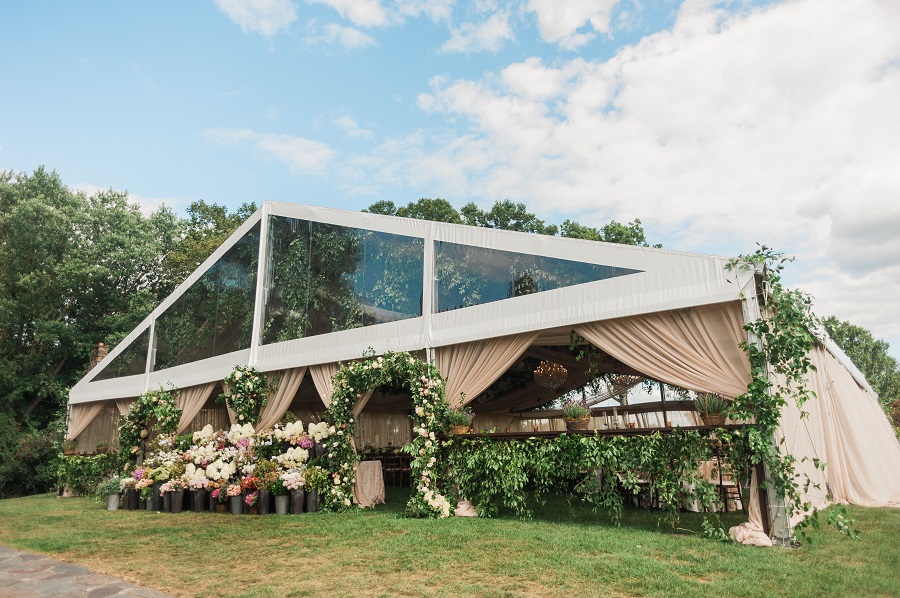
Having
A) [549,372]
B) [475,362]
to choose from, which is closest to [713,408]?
[475,362]

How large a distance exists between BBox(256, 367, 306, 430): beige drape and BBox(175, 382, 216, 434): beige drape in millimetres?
1807

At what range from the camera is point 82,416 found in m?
14.2

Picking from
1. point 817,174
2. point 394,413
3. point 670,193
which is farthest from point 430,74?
point 394,413

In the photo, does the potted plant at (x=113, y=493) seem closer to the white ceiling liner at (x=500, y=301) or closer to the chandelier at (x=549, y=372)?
the white ceiling liner at (x=500, y=301)

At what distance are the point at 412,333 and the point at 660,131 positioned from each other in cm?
564

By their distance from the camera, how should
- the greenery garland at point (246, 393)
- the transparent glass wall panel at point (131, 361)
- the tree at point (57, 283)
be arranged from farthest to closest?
the tree at point (57, 283)
the transparent glass wall panel at point (131, 361)
the greenery garland at point (246, 393)

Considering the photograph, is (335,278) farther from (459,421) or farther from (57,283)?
(57,283)

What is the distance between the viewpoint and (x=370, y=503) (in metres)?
8.45

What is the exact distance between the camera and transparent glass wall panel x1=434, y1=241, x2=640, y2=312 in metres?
6.57

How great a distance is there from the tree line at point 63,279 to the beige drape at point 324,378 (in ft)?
38.4

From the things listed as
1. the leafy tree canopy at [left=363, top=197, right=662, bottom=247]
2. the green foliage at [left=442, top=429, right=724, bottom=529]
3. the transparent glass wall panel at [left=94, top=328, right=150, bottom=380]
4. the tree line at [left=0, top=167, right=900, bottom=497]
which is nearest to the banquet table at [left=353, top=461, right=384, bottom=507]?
the green foliage at [left=442, top=429, right=724, bottom=529]

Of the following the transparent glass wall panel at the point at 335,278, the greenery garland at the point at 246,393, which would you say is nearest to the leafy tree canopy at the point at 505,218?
the transparent glass wall panel at the point at 335,278

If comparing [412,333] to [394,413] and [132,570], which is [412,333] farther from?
[394,413]

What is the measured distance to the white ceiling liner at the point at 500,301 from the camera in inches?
225
